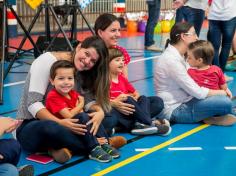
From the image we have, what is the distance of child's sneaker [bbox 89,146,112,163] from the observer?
2.64 metres

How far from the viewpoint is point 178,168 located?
2576 millimetres

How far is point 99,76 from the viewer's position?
280 centimetres

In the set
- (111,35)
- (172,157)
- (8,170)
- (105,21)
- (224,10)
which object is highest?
(224,10)

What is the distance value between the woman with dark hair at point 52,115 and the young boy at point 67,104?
0.14 ft

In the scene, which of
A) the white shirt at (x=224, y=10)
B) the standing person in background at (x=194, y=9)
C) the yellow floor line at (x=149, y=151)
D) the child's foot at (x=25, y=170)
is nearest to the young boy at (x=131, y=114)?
the yellow floor line at (x=149, y=151)

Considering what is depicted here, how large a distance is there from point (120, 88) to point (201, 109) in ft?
2.29

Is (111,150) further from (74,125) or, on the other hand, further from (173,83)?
(173,83)

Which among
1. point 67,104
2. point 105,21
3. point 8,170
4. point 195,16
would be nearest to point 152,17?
point 195,16

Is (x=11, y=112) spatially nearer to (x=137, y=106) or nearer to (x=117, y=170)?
(x=137, y=106)

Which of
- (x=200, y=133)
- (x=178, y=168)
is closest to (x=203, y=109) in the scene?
(x=200, y=133)

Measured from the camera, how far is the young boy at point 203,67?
3.46 meters

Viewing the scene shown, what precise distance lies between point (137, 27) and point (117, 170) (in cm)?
908

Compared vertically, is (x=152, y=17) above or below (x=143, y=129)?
above

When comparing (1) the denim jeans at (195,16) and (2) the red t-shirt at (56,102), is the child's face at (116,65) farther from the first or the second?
(1) the denim jeans at (195,16)
